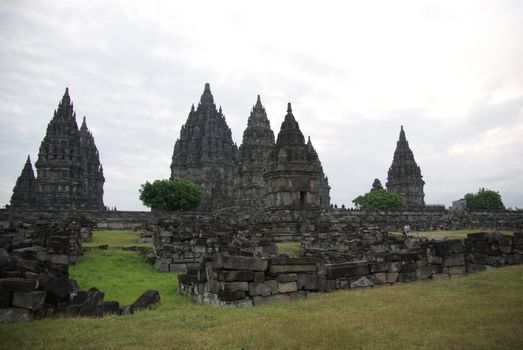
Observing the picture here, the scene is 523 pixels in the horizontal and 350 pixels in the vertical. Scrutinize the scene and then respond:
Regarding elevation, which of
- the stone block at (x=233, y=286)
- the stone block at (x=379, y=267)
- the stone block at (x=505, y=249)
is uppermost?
the stone block at (x=505, y=249)

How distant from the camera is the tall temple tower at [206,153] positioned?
283ft

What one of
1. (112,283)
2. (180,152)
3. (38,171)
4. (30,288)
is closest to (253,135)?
(180,152)

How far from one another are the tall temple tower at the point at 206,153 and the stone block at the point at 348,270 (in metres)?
68.6

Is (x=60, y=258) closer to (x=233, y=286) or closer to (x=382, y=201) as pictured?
(x=233, y=286)

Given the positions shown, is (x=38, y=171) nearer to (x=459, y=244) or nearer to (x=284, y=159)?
(x=284, y=159)

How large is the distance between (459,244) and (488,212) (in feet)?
168

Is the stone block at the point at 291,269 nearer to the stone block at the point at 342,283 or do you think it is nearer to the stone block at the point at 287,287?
the stone block at the point at 287,287

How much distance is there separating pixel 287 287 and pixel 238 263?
55.4 inches

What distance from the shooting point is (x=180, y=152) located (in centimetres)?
9250

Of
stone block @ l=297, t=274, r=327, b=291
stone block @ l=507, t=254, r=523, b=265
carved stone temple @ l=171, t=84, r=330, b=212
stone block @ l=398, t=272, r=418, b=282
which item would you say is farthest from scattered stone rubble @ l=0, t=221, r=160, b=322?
carved stone temple @ l=171, t=84, r=330, b=212

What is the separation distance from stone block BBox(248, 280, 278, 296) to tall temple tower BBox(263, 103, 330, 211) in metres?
22.9

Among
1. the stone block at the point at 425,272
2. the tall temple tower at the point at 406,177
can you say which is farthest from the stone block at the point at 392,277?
the tall temple tower at the point at 406,177

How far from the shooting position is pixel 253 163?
69062mm

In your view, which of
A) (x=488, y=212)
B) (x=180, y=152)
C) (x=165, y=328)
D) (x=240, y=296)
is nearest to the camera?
(x=165, y=328)
